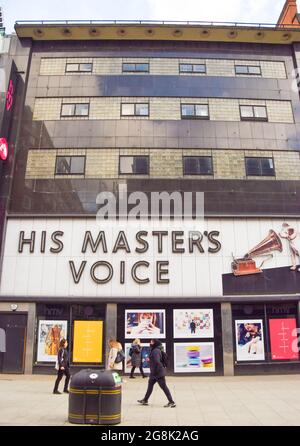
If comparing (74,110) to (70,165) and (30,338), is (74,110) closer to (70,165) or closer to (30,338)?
(70,165)

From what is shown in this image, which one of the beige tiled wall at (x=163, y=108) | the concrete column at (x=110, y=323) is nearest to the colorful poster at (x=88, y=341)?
the concrete column at (x=110, y=323)

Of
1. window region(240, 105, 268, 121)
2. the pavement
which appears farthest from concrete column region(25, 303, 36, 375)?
window region(240, 105, 268, 121)

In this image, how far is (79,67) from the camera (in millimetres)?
24344

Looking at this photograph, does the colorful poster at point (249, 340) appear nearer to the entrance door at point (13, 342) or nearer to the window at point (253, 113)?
the entrance door at point (13, 342)

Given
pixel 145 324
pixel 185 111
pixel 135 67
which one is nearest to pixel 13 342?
pixel 145 324

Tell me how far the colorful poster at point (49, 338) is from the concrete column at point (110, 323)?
6.77 feet

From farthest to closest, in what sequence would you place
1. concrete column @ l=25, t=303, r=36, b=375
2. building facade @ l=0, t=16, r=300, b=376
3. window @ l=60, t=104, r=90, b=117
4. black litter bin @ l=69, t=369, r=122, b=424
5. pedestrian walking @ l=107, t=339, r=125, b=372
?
window @ l=60, t=104, r=90, b=117 < building facade @ l=0, t=16, r=300, b=376 < concrete column @ l=25, t=303, r=36, b=375 < pedestrian walking @ l=107, t=339, r=125, b=372 < black litter bin @ l=69, t=369, r=122, b=424

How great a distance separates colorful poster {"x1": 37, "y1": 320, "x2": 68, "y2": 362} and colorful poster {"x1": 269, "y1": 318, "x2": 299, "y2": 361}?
33.7ft

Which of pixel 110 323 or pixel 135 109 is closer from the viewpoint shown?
pixel 110 323

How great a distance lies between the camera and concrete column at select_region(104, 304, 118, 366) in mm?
18141

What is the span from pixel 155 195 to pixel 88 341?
8.45m

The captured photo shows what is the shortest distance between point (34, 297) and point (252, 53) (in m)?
20.8

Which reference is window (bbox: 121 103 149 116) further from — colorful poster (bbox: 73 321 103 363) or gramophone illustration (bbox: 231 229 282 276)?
colorful poster (bbox: 73 321 103 363)
